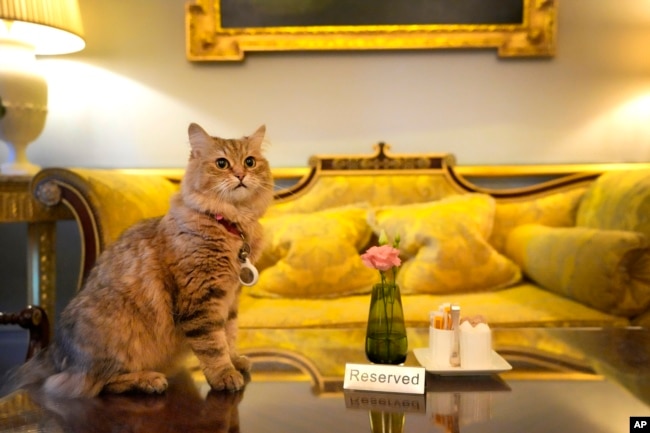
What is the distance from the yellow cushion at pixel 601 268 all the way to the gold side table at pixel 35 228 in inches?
62.1

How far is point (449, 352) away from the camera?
35.4 inches

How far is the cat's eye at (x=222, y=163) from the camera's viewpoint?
3.04ft

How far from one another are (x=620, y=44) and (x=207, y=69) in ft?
5.66

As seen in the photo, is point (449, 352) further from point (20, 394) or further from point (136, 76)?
point (136, 76)

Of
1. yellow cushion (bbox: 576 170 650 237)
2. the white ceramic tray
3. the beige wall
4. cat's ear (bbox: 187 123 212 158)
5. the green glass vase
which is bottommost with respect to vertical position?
the white ceramic tray

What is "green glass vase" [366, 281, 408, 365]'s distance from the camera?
0.90 m

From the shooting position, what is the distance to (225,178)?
0.91m

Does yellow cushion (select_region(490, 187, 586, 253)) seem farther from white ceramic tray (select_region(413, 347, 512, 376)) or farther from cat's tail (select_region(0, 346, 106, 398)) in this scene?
cat's tail (select_region(0, 346, 106, 398))

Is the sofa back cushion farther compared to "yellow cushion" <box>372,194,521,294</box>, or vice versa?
the sofa back cushion

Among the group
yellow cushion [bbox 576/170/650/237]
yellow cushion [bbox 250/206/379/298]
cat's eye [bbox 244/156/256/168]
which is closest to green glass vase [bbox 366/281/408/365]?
cat's eye [bbox 244/156/256/168]

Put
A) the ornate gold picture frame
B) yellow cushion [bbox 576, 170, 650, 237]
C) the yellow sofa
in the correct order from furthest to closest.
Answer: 1. the ornate gold picture frame
2. yellow cushion [bbox 576, 170, 650, 237]
3. the yellow sofa

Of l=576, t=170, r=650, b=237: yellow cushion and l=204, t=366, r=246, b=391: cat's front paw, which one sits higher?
l=576, t=170, r=650, b=237: yellow cushion

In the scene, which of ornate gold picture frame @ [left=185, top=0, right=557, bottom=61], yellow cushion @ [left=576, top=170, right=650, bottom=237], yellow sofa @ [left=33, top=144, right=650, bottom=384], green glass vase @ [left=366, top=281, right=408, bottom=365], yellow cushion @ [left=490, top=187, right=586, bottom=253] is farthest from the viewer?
ornate gold picture frame @ [left=185, top=0, right=557, bottom=61]

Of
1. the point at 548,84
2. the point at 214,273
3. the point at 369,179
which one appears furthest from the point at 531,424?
the point at 548,84
